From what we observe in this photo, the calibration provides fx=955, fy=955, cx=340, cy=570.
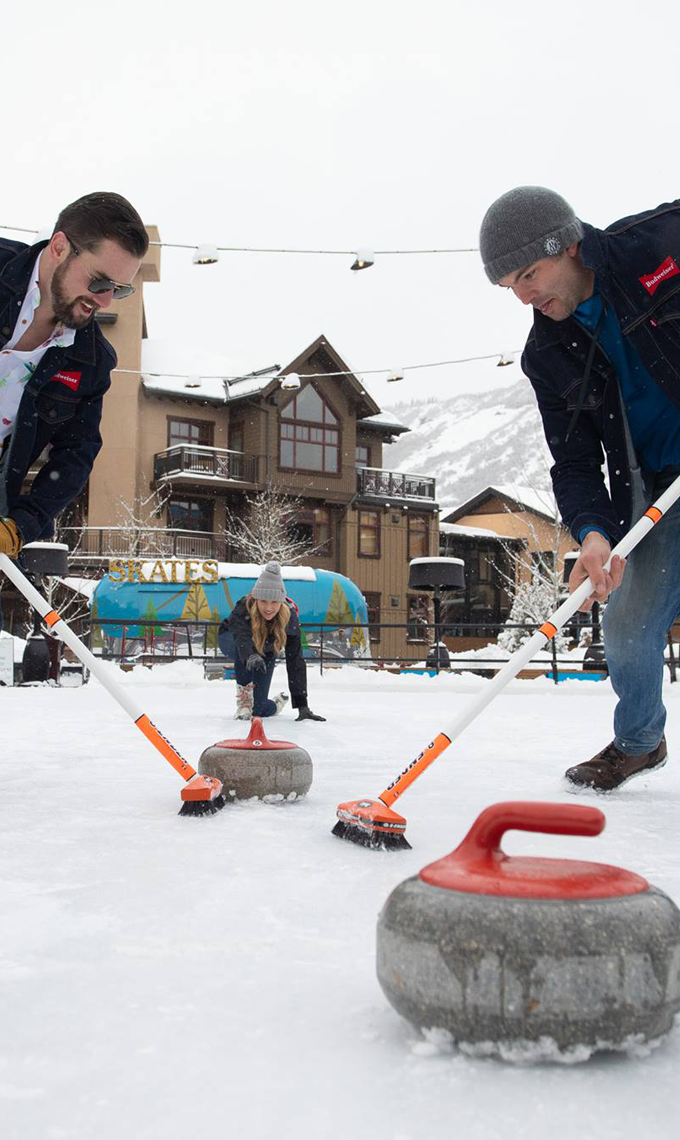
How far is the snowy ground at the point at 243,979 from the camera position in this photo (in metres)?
0.88

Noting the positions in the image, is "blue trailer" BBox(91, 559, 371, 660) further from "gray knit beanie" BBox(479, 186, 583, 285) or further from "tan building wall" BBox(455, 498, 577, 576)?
"tan building wall" BBox(455, 498, 577, 576)

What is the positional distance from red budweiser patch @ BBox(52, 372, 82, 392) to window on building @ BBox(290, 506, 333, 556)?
78.9ft

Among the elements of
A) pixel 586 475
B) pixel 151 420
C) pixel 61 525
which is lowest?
pixel 586 475

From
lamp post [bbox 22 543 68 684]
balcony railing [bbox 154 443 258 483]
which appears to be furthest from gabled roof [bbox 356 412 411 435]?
lamp post [bbox 22 543 68 684]

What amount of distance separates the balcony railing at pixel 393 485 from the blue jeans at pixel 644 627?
2518 centimetres

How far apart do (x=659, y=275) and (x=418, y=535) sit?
87.5ft

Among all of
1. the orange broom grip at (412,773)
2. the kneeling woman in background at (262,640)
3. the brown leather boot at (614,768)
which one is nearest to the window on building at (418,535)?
the kneeling woman in background at (262,640)

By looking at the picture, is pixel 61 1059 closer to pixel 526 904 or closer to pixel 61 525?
pixel 526 904

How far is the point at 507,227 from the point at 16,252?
1357 millimetres

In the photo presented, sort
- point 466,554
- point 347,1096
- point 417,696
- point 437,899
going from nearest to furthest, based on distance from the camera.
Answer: point 347,1096 → point 437,899 → point 417,696 → point 466,554

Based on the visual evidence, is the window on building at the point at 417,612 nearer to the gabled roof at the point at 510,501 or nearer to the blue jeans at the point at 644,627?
the gabled roof at the point at 510,501

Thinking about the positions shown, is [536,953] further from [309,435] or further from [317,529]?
[309,435]

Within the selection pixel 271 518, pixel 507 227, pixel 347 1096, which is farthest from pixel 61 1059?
pixel 271 518

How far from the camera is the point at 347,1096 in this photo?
35.8 inches
